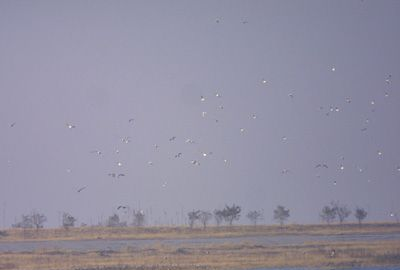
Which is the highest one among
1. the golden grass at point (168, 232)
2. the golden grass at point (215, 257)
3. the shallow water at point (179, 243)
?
the golden grass at point (168, 232)

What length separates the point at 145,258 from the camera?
211 ft

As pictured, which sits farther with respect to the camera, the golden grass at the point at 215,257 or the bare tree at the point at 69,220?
the bare tree at the point at 69,220

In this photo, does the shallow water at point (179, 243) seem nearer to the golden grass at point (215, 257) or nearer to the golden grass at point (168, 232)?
the golden grass at point (215, 257)

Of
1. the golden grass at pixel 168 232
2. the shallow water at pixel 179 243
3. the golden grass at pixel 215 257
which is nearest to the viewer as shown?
the golden grass at pixel 215 257

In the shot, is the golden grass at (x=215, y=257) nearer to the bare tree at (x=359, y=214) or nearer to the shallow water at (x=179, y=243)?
the shallow water at (x=179, y=243)

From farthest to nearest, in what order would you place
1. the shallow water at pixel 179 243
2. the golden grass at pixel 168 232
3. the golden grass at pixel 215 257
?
the golden grass at pixel 168 232 < the shallow water at pixel 179 243 < the golden grass at pixel 215 257

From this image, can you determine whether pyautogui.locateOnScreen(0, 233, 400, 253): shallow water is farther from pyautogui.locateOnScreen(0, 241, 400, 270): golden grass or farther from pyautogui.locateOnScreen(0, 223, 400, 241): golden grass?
pyautogui.locateOnScreen(0, 223, 400, 241): golden grass

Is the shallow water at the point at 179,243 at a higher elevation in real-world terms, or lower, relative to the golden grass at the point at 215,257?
higher

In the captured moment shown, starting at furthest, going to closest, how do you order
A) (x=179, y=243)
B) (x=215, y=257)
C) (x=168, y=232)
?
(x=168, y=232)
(x=179, y=243)
(x=215, y=257)

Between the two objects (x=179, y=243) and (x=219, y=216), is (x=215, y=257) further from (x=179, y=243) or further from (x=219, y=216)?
(x=219, y=216)

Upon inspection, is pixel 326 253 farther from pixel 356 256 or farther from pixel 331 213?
pixel 331 213

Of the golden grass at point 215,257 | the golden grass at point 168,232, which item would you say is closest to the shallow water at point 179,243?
the golden grass at point 215,257

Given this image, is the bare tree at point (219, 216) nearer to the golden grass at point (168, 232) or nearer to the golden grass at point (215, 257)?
the golden grass at point (168, 232)

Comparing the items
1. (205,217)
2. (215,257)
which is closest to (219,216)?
(205,217)
